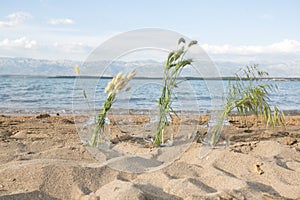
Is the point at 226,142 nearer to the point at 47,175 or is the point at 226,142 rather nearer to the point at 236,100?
the point at 236,100

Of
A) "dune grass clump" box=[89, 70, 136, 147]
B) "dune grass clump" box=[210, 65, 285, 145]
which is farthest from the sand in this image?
"dune grass clump" box=[210, 65, 285, 145]

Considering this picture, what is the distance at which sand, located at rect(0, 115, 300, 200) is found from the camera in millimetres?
2799

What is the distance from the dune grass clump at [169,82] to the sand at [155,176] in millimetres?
318

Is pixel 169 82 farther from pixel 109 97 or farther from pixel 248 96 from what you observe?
pixel 248 96

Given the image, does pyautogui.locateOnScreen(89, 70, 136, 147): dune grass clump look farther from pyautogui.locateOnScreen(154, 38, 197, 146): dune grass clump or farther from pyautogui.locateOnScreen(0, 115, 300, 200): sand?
pyautogui.locateOnScreen(154, 38, 197, 146): dune grass clump

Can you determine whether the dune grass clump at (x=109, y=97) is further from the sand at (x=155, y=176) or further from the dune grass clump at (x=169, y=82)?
the dune grass clump at (x=169, y=82)

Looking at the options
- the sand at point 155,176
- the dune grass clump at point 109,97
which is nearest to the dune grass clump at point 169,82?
the sand at point 155,176

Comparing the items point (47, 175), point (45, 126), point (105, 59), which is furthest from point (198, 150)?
point (45, 126)

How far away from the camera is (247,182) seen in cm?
310

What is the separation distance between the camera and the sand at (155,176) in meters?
2.80

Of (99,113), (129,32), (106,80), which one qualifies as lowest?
(99,113)

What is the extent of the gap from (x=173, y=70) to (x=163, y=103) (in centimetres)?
45

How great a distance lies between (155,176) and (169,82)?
1430 mm

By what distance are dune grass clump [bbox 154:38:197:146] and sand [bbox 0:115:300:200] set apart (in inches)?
12.5
